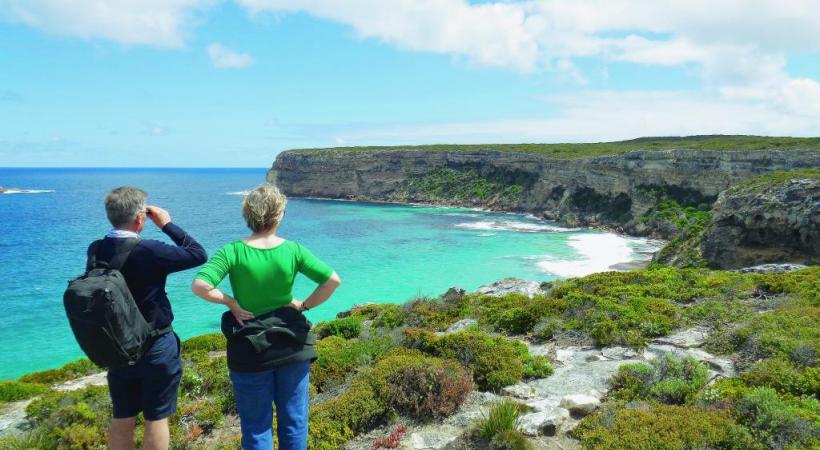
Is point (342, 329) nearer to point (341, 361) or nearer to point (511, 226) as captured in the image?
point (341, 361)

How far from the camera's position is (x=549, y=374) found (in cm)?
772

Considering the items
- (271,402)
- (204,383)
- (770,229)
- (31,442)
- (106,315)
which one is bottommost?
(770,229)

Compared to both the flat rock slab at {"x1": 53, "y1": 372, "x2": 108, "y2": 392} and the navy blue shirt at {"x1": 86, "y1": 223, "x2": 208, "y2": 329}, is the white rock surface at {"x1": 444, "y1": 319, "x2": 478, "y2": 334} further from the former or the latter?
the navy blue shirt at {"x1": 86, "y1": 223, "x2": 208, "y2": 329}

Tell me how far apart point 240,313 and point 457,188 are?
295ft

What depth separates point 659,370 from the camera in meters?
6.96

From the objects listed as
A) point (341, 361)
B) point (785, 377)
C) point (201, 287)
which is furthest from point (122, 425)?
point (785, 377)

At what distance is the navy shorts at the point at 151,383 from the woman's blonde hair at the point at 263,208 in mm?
1316

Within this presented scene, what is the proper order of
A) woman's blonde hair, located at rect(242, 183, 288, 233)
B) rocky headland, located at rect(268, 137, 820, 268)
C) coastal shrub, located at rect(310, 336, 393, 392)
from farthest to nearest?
rocky headland, located at rect(268, 137, 820, 268)
coastal shrub, located at rect(310, 336, 393, 392)
woman's blonde hair, located at rect(242, 183, 288, 233)

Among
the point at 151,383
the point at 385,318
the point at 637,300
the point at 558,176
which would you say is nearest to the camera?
the point at 151,383

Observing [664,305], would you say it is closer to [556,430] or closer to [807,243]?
[556,430]

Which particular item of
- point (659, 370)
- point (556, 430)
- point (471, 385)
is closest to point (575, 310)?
point (659, 370)

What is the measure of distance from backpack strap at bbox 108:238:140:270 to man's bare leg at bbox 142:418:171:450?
1404mm

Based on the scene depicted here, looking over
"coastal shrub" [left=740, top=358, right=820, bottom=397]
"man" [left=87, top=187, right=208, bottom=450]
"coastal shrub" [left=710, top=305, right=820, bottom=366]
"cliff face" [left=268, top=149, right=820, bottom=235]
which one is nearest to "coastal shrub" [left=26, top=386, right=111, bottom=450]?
"man" [left=87, top=187, right=208, bottom=450]

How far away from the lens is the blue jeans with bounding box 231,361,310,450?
13.2 feet
